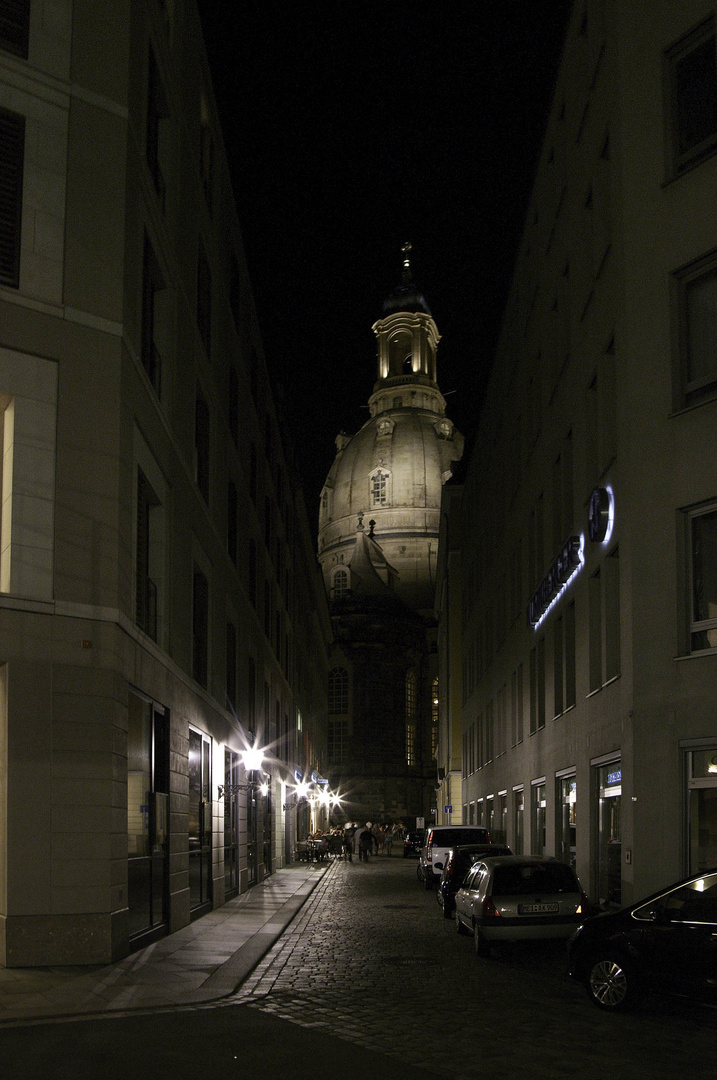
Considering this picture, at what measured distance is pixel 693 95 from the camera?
17.3m

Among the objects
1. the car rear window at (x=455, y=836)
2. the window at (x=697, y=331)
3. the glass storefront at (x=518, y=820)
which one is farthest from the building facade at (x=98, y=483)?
the glass storefront at (x=518, y=820)

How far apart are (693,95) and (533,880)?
11.7 m

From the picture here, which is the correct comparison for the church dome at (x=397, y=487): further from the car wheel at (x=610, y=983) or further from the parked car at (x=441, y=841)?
the car wheel at (x=610, y=983)

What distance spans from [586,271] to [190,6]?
9002mm

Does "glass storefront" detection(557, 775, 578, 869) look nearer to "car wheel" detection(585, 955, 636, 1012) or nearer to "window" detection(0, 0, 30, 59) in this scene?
"car wheel" detection(585, 955, 636, 1012)

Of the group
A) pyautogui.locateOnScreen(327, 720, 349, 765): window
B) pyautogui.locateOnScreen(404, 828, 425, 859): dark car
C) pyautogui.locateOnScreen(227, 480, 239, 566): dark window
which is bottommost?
pyautogui.locateOnScreen(404, 828, 425, 859): dark car

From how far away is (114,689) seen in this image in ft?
47.1

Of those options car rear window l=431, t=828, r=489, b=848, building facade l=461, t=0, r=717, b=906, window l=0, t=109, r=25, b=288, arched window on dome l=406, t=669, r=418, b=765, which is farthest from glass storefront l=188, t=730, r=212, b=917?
arched window on dome l=406, t=669, r=418, b=765

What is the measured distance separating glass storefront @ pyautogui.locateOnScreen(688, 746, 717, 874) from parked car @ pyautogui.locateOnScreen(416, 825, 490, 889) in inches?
554

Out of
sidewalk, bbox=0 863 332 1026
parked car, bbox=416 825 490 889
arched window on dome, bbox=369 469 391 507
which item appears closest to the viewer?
sidewalk, bbox=0 863 332 1026

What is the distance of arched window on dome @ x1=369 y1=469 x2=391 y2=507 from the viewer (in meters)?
120

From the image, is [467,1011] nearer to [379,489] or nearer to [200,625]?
[200,625]

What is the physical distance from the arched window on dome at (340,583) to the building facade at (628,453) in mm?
85551

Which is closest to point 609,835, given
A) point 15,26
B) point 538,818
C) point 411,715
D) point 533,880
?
point 533,880
